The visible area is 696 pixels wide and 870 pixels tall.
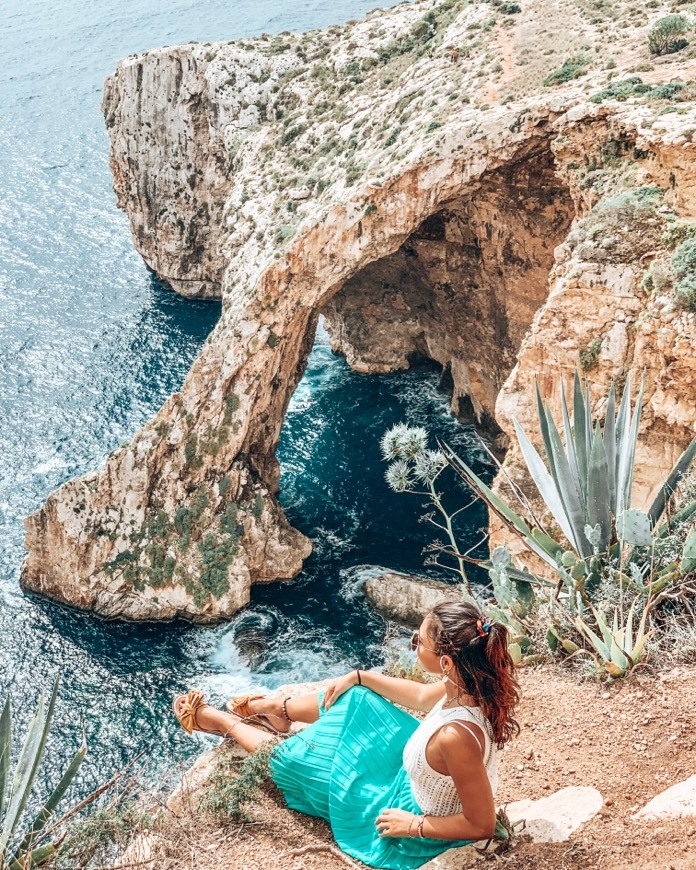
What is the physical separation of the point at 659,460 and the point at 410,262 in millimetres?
15136

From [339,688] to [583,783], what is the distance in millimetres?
1856

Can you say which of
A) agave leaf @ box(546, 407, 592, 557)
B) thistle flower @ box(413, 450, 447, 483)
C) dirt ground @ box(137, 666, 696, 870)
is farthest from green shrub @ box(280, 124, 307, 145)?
dirt ground @ box(137, 666, 696, 870)

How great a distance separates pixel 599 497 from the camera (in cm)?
906

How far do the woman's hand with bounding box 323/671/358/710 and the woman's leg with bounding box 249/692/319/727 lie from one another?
0.43 m

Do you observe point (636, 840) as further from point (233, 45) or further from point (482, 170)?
point (233, 45)

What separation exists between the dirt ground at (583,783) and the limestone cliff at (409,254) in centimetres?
733

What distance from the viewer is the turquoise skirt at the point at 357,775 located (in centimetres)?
552

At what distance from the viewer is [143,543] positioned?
22.6m

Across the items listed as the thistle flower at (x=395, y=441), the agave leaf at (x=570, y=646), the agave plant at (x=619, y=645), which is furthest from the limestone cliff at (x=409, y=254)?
the agave plant at (x=619, y=645)

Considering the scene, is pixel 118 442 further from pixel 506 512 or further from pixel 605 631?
pixel 605 631

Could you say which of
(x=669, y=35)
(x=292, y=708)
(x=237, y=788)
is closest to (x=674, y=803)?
(x=292, y=708)

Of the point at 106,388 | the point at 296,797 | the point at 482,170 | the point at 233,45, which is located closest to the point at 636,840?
the point at 296,797

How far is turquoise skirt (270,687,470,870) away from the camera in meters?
5.52

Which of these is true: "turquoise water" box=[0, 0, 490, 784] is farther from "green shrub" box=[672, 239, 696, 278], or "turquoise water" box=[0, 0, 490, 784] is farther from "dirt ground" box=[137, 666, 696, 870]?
"green shrub" box=[672, 239, 696, 278]
